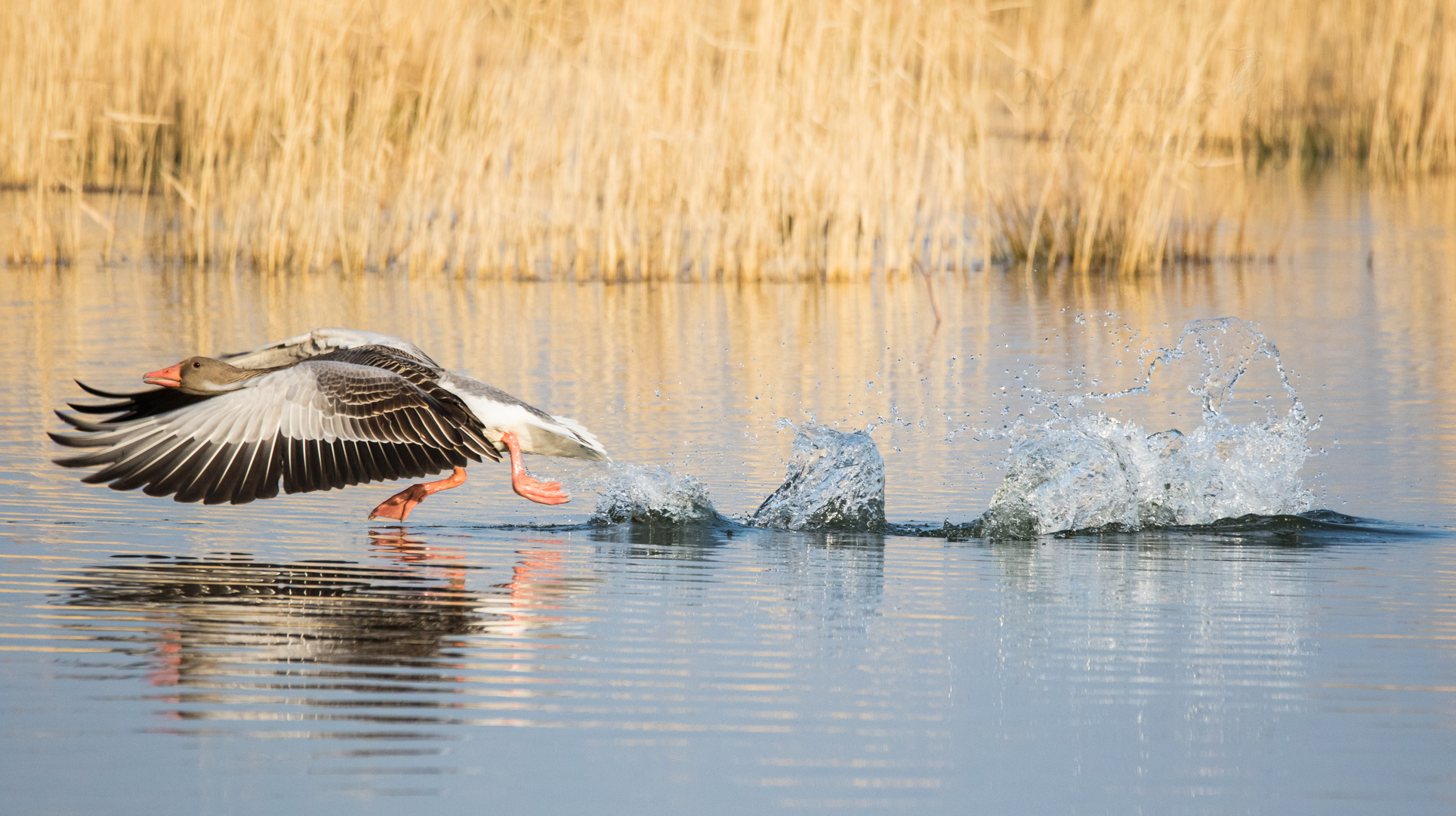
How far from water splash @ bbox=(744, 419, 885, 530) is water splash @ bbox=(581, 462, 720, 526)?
260 millimetres

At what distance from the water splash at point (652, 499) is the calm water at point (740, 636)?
0.34 feet

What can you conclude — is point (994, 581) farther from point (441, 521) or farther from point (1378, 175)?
point (1378, 175)

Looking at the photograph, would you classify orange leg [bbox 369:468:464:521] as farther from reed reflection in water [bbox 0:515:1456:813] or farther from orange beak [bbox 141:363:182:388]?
orange beak [bbox 141:363:182:388]

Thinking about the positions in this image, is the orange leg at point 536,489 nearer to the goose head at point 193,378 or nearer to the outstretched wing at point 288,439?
the outstretched wing at point 288,439

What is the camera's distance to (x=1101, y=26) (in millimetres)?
21094

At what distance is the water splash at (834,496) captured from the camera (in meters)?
7.83

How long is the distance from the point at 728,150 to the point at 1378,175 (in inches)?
504

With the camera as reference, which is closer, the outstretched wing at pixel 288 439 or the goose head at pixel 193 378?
the outstretched wing at pixel 288 439

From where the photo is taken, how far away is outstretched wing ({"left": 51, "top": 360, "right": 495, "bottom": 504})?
6875mm

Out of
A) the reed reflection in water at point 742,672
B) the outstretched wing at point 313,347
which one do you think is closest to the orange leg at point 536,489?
the reed reflection in water at point 742,672

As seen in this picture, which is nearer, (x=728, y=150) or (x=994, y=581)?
(x=994, y=581)

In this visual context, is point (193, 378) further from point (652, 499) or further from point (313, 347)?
point (652, 499)

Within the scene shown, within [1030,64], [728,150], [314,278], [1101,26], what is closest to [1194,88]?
[1030,64]

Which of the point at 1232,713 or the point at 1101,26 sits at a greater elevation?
the point at 1101,26
